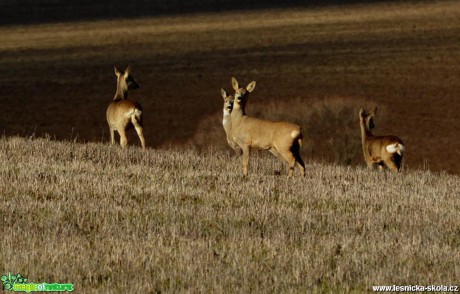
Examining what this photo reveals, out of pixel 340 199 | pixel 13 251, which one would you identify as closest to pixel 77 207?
pixel 13 251

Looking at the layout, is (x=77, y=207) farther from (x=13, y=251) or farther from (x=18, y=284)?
(x=18, y=284)

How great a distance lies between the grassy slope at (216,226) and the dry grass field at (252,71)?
9476 millimetres

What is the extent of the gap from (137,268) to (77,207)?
288 centimetres

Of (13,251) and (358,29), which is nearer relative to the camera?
(13,251)

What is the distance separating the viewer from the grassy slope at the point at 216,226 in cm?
864

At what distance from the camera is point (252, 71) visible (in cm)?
5612

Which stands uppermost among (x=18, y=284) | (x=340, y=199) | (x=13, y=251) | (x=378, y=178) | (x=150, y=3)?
(x=150, y=3)

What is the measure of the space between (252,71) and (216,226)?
149ft

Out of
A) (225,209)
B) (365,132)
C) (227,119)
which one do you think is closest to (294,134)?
(227,119)

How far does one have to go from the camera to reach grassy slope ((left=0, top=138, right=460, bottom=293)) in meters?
8.64

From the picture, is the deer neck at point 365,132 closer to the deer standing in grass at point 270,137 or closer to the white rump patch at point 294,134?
the deer standing in grass at point 270,137

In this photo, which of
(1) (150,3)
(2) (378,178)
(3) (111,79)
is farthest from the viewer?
(1) (150,3)

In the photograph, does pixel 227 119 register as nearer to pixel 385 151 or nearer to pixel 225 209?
pixel 385 151

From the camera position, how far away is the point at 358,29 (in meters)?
77.4
